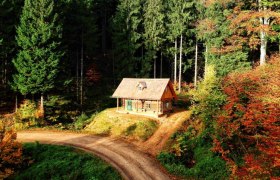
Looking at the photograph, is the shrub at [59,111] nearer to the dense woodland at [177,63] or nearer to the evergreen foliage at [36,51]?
the dense woodland at [177,63]

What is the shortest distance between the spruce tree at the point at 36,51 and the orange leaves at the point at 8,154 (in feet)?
35.2

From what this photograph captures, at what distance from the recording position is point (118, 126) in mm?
30438

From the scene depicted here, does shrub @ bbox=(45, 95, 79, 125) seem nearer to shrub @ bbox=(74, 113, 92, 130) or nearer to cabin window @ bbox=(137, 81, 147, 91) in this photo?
shrub @ bbox=(74, 113, 92, 130)

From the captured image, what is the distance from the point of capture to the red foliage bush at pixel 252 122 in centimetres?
1426

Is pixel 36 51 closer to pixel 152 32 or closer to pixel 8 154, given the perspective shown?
pixel 8 154

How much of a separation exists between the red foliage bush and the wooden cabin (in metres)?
11.7

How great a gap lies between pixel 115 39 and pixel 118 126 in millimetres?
21146

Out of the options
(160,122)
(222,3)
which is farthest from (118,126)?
(222,3)

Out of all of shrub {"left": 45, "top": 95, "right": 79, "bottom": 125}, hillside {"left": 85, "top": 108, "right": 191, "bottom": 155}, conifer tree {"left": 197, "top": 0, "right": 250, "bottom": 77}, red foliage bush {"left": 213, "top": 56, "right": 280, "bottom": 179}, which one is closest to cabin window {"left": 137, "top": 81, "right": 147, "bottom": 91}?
hillside {"left": 85, "top": 108, "right": 191, "bottom": 155}

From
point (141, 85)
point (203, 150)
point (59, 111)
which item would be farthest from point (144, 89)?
point (203, 150)

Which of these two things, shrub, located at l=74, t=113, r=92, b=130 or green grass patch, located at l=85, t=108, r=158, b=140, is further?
shrub, located at l=74, t=113, r=92, b=130

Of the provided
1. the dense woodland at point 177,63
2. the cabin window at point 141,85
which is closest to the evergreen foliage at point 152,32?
the dense woodland at point 177,63

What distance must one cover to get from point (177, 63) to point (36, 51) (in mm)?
26994

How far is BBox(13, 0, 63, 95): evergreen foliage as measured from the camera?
1224 inches
